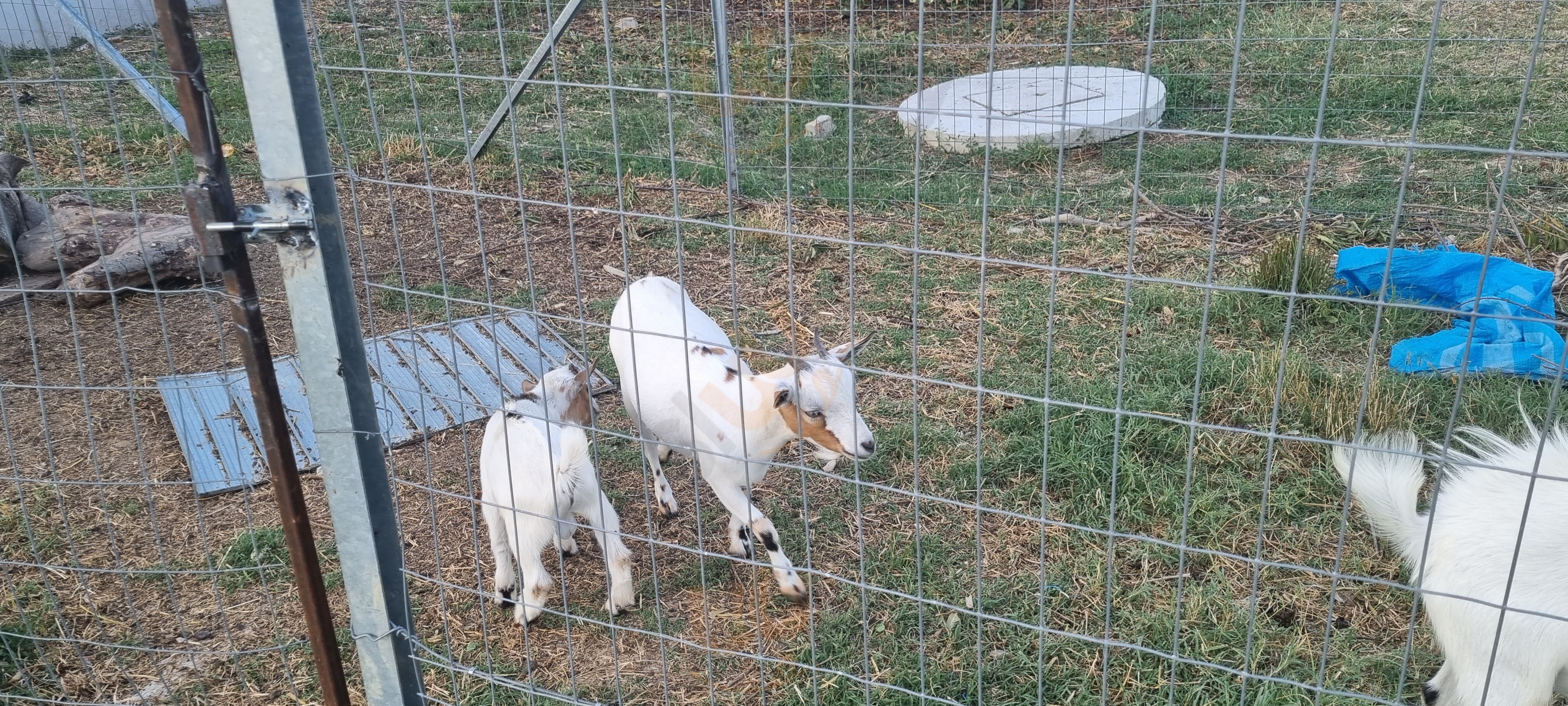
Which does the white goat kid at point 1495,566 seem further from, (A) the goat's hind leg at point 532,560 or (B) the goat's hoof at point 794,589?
(A) the goat's hind leg at point 532,560

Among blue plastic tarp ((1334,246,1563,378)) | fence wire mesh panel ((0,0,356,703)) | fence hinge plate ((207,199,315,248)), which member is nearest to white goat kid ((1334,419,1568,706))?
blue plastic tarp ((1334,246,1563,378))

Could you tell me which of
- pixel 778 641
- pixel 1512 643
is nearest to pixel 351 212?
pixel 778 641

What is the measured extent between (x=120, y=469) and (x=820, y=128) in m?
4.50

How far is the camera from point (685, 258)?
19.5 ft

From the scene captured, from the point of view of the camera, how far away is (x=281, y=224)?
212 centimetres

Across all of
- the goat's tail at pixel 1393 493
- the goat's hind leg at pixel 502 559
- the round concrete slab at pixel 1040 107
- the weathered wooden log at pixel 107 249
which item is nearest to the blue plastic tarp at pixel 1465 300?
the goat's tail at pixel 1393 493

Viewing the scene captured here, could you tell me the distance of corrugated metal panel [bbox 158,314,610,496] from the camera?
4227 mm

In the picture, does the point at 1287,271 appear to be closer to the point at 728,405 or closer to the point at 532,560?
the point at 728,405

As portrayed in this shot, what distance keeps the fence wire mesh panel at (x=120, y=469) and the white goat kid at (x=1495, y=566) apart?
2710mm

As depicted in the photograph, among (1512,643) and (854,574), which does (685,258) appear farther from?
(1512,643)

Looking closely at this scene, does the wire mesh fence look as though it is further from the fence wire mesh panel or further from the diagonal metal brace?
the diagonal metal brace

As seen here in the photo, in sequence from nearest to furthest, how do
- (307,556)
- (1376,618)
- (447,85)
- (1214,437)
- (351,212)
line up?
(307,556)
(1376,618)
(1214,437)
(351,212)
(447,85)

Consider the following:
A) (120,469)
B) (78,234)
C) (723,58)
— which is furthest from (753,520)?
(78,234)

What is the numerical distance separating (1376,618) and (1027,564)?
974mm
